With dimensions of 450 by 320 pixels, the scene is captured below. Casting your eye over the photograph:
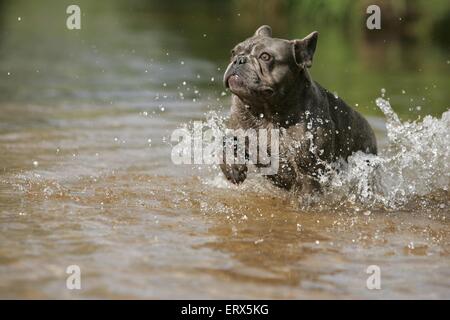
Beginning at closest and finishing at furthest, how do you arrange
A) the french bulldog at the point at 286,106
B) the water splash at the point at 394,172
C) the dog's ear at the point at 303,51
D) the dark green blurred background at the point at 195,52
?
1. the french bulldog at the point at 286,106
2. the dog's ear at the point at 303,51
3. the water splash at the point at 394,172
4. the dark green blurred background at the point at 195,52

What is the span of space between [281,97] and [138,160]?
2377 mm

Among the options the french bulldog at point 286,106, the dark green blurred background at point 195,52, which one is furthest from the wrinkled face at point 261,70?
the dark green blurred background at point 195,52

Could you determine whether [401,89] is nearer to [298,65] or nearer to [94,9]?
[298,65]

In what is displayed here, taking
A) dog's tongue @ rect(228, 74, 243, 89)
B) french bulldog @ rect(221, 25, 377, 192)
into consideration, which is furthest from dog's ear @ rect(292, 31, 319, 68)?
dog's tongue @ rect(228, 74, 243, 89)

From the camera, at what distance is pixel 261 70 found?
6.82m

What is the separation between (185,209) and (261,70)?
1.32 metres

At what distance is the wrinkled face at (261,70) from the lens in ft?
21.9

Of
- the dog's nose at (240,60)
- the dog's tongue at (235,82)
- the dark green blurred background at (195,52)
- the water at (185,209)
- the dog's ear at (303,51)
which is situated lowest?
the water at (185,209)

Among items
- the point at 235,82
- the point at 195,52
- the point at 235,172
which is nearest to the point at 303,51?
the point at 235,82

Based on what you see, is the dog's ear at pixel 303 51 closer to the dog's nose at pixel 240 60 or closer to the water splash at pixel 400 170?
the dog's nose at pixel 240 60

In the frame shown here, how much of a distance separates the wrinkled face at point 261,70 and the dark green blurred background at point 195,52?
4401mm

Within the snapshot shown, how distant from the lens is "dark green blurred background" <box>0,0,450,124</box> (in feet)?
43.9

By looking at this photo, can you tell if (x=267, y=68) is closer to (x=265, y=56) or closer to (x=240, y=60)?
(x=265, y=56)

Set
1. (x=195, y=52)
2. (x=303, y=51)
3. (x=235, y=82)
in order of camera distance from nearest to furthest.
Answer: (x=235, y=82) → (x=303, y=51) → (x=195, y=52)
